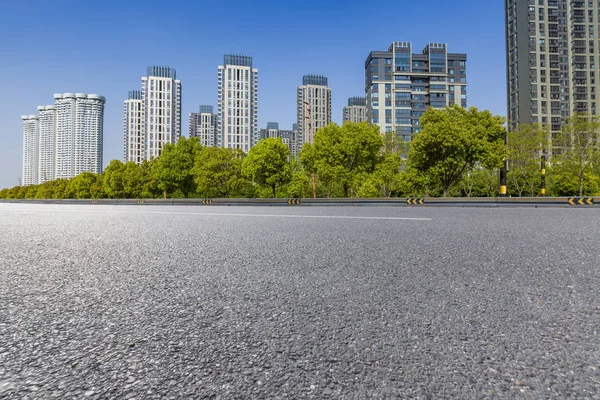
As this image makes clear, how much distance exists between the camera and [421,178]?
88.9 ft

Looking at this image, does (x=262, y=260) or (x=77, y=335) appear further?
(x=262, y=260)

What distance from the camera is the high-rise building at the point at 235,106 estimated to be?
123688 millimetres

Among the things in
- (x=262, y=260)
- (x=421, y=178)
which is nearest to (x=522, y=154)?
(x=421, y=178)

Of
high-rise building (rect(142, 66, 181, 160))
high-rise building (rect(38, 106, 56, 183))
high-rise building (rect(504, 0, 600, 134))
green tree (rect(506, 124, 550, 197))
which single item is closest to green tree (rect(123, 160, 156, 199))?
green tree (rect(506, 124, 550, 197))

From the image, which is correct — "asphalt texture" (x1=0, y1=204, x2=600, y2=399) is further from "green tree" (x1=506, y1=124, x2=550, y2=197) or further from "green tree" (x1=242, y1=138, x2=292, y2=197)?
"green tree" (x1=506, y1=124, x2=550, y2=197)

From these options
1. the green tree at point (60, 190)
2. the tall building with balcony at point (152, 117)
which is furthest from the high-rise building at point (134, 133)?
the green tree at point (60, 190)

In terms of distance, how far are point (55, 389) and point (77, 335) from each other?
40 cm

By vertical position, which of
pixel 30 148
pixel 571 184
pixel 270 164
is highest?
pixel 30 148

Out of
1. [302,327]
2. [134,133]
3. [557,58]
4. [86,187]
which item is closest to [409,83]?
[557,58]

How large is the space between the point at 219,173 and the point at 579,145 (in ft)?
117

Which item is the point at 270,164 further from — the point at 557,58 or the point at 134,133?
the point at 134,133

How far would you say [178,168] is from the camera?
4291 cm

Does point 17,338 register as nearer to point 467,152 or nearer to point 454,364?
point 454,364

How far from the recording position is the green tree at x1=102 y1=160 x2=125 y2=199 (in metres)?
49.9
